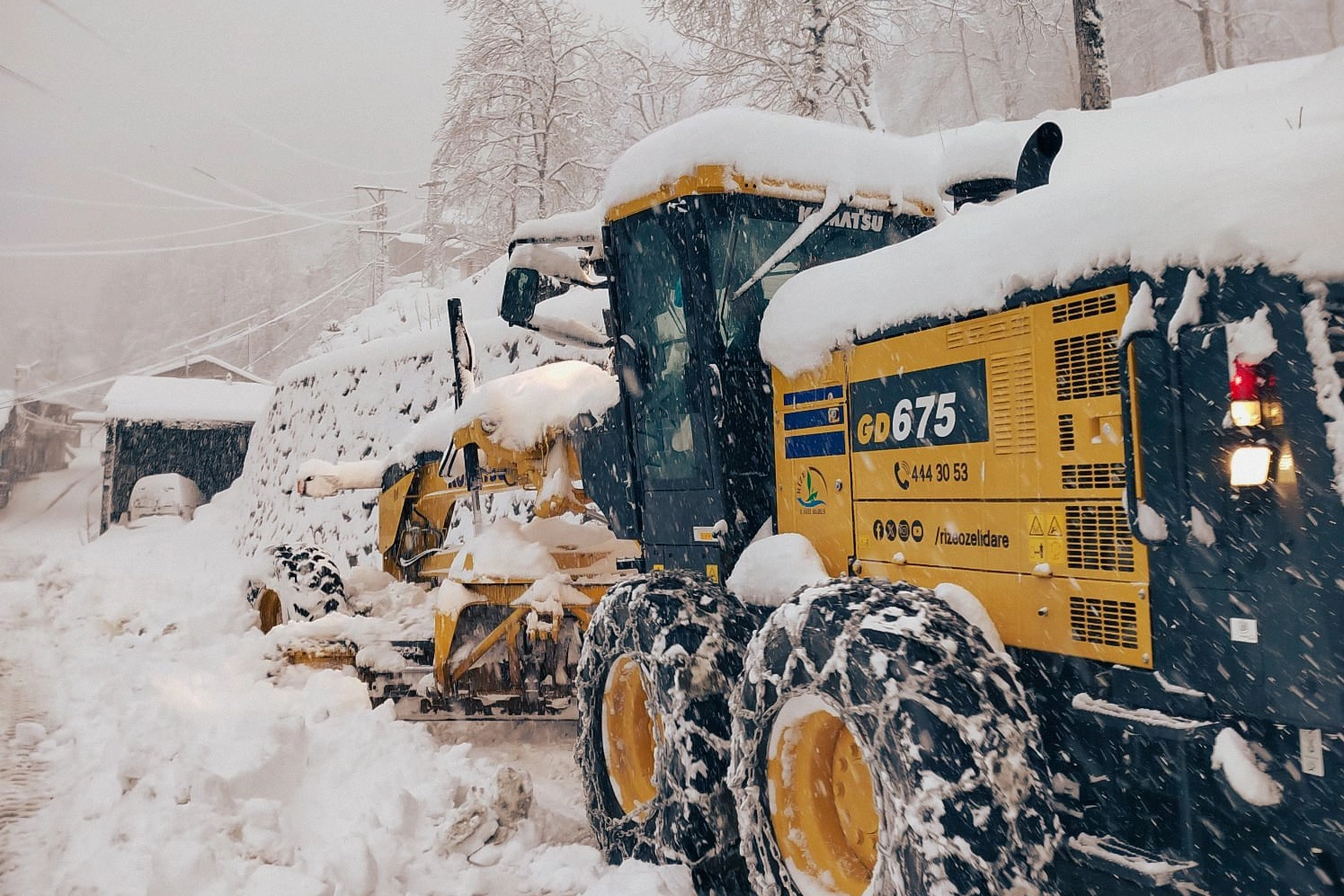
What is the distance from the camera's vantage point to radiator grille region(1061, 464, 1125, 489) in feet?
9.25

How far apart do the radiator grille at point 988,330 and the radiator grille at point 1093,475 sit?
0.46m

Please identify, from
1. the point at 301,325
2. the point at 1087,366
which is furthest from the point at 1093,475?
the point at 301,325

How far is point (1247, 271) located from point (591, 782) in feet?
11.5

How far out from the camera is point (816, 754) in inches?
137

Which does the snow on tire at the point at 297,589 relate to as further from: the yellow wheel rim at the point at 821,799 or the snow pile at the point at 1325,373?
the snow pile at the point at 1325,373

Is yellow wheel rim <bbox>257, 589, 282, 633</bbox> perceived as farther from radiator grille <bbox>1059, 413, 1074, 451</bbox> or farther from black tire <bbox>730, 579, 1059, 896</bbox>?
radiator grille <bbox>1059, 413, 1074, 451</bbox>

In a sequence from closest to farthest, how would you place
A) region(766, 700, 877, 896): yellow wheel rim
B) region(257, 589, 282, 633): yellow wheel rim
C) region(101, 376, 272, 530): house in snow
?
region(766, 700, 877, 896): yellow wheel rim < region(257, 589, 282, 633): yellow wheel rim < region(101, 376, 272, 530): house in snow

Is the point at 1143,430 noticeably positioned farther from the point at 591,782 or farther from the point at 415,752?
the point at 415,752

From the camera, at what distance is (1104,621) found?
290 centimetres

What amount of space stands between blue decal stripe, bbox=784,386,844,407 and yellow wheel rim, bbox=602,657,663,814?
1.44 meters

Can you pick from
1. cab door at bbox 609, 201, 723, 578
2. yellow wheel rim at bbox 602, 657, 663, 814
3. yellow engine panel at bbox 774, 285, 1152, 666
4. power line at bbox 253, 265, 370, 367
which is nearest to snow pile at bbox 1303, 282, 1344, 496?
yellow engine panel at bbox 774, 285, 1152, 666

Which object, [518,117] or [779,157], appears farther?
[518,117]

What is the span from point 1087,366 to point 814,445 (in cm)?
138

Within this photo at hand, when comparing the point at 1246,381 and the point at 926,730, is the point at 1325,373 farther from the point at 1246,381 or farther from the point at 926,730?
the point at 926,730
